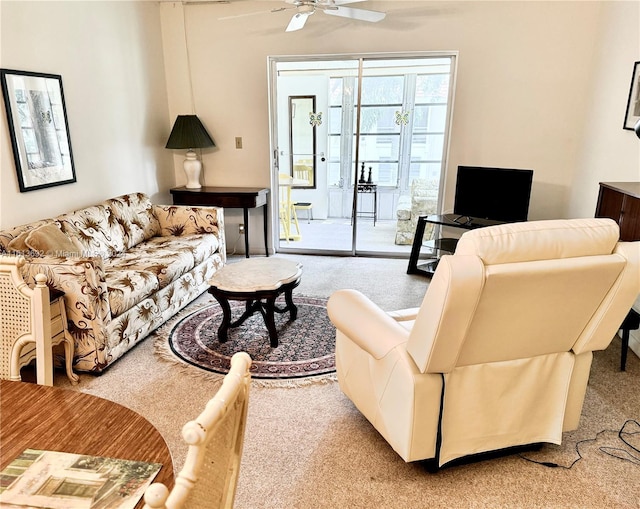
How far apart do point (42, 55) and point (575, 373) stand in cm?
371

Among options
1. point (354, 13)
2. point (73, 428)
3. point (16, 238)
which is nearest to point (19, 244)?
point (16, 238)

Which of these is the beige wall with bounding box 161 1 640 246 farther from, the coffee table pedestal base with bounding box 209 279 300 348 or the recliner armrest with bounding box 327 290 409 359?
the recliner armrest with bounding box 327 290 409 359

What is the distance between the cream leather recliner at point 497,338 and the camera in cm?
141

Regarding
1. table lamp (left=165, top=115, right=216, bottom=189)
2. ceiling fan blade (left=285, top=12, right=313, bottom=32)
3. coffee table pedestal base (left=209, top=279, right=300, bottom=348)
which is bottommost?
coffee table pedestal base (left=209, top=279, right=300, bottom=348)

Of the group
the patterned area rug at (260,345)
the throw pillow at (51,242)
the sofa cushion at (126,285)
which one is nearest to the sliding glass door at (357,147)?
the patterned area rug at (260,345)

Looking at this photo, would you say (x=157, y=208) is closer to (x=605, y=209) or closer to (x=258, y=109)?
(x=258, y=109)

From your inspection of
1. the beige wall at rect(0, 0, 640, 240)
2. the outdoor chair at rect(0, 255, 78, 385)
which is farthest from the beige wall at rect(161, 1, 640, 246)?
the outdoor chair at rect(0, 255, 78, 385)

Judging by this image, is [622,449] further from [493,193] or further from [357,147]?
[357,147]

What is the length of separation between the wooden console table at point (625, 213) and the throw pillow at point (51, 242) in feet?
10.5

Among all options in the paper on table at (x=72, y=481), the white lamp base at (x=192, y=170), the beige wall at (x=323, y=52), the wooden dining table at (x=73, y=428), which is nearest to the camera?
the paper on table at (x=72, y=481)

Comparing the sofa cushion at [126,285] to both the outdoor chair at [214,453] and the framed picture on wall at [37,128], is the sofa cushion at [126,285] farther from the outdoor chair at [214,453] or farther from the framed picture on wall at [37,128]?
the outdoor chair at [214,453]

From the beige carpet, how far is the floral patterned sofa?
263mm

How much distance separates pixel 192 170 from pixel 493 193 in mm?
3025

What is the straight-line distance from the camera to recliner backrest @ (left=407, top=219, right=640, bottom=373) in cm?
138
